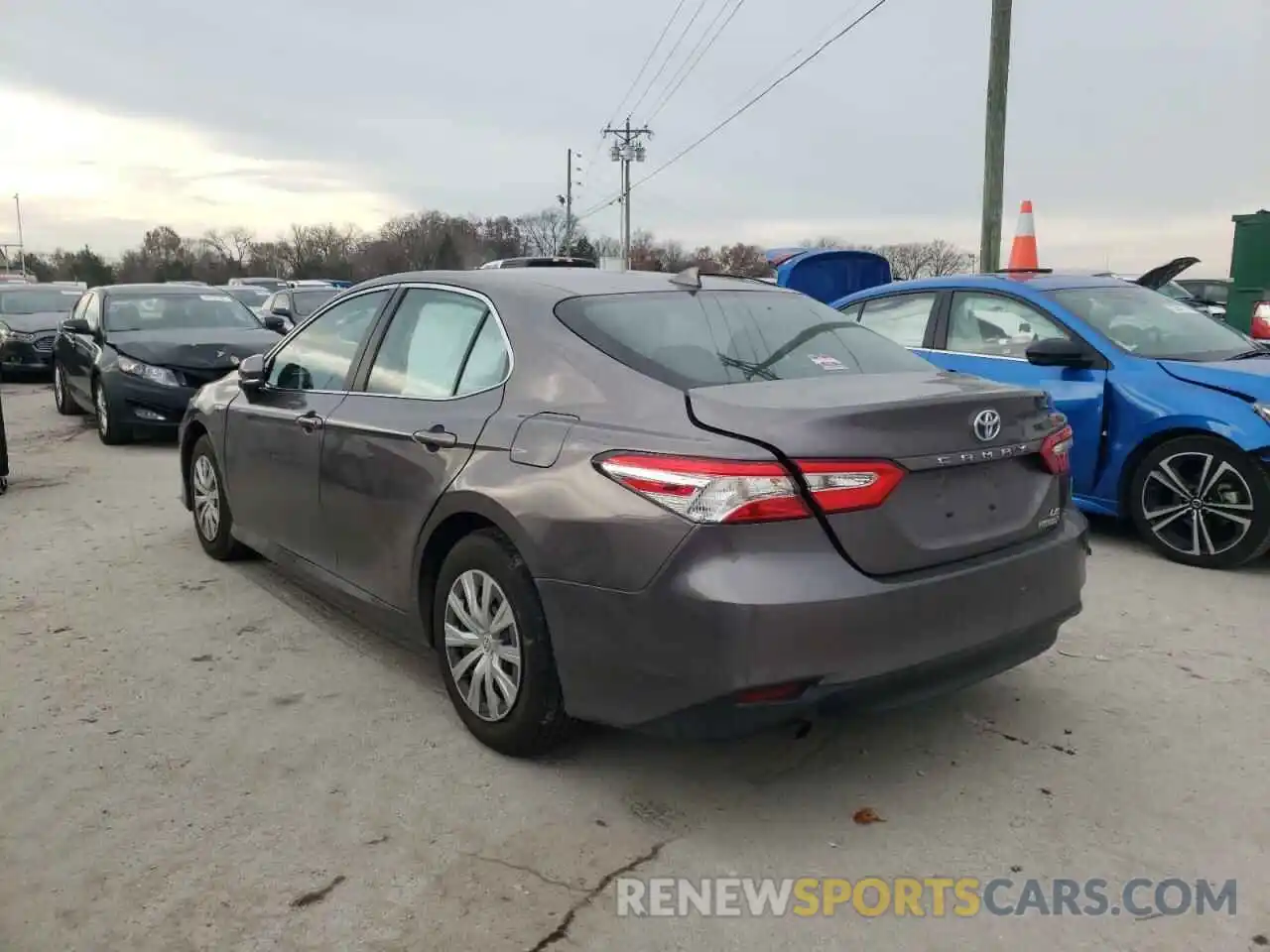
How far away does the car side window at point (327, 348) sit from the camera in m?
4.25

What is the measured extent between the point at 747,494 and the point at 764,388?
49cm

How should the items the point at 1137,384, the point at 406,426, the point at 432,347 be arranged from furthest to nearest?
the point at 1137,384 < the point at 432,347 < the point at 406,426

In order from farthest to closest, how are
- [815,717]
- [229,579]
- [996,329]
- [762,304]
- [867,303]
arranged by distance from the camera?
[867,303], [996,329], [229,579], [762,304], [815,717]

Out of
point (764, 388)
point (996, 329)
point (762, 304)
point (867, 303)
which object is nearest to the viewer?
point (764, 388)

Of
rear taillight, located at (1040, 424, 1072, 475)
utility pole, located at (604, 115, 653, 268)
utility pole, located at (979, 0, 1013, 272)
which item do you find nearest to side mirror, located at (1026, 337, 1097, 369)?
rear taillight, located at (1040, 424, 1072, 475)

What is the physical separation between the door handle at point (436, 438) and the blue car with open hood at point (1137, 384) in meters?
3.76

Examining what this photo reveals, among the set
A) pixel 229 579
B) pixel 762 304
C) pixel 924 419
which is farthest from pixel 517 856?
pixel 229 579

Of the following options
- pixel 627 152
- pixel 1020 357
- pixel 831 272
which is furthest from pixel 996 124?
pixel 627 152

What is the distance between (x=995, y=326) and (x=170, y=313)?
8593mm

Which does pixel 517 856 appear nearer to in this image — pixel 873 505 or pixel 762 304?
pixel 873 505

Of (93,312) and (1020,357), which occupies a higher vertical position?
(93,312)

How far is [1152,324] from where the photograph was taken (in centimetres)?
607

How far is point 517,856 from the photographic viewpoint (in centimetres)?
275

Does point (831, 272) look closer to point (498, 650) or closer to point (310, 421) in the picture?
point (310, 421)
